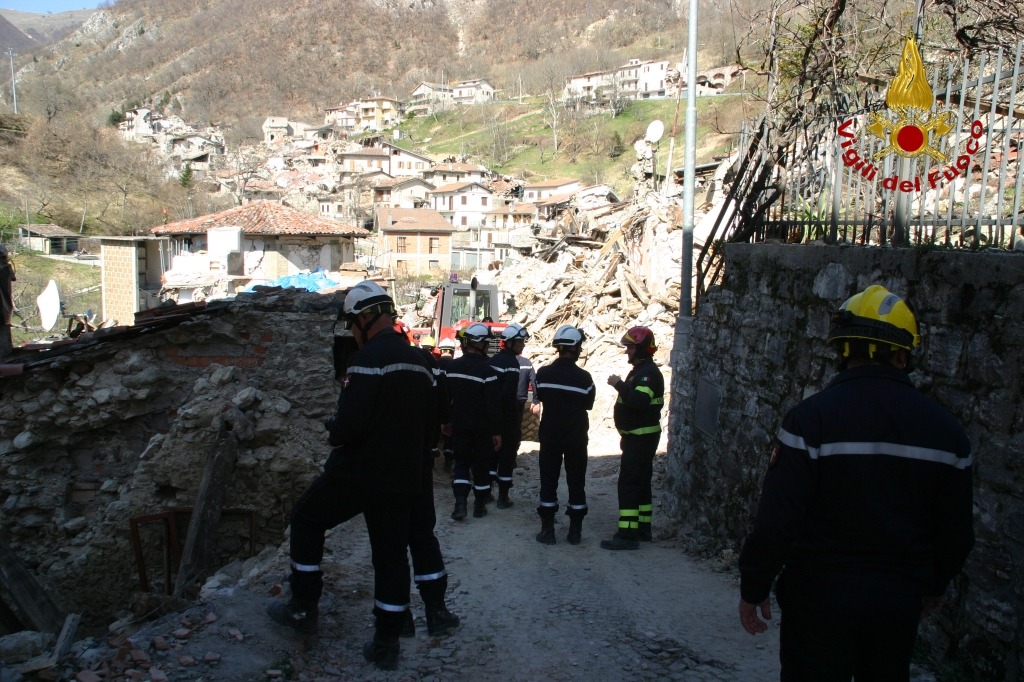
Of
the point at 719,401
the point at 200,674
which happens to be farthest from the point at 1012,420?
the point at 200,674

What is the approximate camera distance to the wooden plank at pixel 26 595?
229 inches

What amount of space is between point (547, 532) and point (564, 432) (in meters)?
0.95

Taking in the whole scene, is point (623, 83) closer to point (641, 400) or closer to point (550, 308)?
point (550, 308)

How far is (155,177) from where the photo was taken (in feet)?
191

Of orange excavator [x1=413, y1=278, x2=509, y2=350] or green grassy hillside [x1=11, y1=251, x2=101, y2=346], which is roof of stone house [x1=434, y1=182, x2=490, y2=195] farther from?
orange excavator [x1=413, y1=278, x2=509, y2=350]

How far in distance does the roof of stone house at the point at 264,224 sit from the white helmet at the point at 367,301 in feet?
104

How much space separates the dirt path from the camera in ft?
13.4

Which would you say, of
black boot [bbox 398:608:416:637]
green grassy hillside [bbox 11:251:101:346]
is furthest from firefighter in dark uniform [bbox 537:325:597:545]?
green grassy hillside [bbox 11:251:101:346]

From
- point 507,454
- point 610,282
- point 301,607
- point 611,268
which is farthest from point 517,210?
point 301,607

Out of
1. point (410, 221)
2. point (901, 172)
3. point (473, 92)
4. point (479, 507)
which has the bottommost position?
point (479, 507)

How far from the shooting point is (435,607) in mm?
4680

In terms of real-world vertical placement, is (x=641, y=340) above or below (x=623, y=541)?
above

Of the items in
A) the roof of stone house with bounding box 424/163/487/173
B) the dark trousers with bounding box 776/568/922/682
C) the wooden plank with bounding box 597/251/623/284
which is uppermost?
the roof of stone house with bounding box 424/163/487/173

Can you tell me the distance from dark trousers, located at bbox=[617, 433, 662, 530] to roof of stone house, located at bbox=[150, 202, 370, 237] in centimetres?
3024
